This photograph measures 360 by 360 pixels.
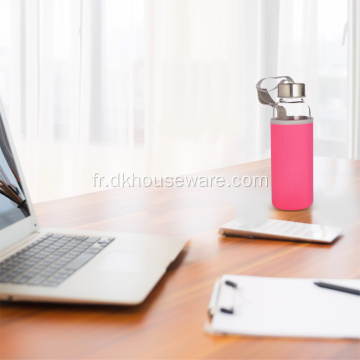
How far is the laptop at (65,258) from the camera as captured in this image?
2.21 ft

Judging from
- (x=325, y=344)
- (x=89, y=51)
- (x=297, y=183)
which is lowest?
(x=325, y=344)

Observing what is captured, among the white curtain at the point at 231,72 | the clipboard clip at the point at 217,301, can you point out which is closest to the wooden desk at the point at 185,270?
the clipboard clip at the point at 217,301

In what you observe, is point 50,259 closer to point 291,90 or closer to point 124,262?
point 124,262

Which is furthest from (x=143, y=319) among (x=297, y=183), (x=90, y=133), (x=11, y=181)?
(x=90, y=133)

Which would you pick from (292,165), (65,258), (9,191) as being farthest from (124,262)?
(292,165)

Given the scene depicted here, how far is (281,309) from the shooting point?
2.16ft

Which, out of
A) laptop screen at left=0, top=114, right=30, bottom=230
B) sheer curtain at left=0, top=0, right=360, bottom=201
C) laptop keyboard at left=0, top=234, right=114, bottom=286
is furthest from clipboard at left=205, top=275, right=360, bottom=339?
sheer curtain at left=0, top=0, right=360, bottom=201

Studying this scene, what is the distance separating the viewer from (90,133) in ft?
10.1

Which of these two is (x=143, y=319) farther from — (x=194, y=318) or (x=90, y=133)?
(x=90, y=133)

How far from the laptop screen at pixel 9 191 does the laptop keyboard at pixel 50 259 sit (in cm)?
6

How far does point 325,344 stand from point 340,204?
67 cm

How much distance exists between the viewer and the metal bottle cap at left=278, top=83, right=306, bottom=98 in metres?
1.07

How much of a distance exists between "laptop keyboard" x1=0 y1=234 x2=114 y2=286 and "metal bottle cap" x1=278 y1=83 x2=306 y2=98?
0.46 metres

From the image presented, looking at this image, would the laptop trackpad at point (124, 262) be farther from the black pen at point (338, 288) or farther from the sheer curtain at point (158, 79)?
the sheer curtain at point (158, 79)
